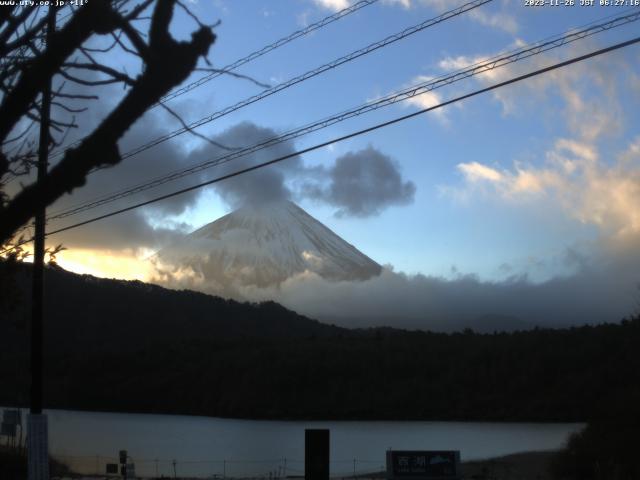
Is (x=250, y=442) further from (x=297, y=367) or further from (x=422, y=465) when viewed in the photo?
(x=422, y=465)

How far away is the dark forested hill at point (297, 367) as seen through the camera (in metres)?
110

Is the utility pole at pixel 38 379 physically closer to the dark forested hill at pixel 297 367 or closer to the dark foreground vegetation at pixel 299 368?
the dark forested hill at pixel 297 367

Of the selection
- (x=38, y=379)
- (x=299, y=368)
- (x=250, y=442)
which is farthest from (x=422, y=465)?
(x=299, y=368)

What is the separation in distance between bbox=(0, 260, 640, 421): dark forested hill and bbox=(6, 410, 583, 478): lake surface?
712 cm

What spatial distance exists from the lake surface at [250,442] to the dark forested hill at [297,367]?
7.12m

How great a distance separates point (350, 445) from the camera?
70.6 meters

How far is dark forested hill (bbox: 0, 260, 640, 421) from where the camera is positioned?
362 ft

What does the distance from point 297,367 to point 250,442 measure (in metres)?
46.3

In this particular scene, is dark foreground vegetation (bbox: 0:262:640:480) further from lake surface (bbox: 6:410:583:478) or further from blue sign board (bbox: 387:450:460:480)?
blue sign board (bbox: 387:450:460:480)

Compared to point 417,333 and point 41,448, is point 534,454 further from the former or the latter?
point 417,333

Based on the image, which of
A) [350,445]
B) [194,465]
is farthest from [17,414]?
[350,445]

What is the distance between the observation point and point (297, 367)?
124125 mm

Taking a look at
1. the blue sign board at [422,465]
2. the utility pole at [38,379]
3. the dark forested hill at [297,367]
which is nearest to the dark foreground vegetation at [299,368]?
the dark forested hill at [297,367]

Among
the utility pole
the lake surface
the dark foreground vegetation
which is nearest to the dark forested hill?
the dark foreground vegetation
